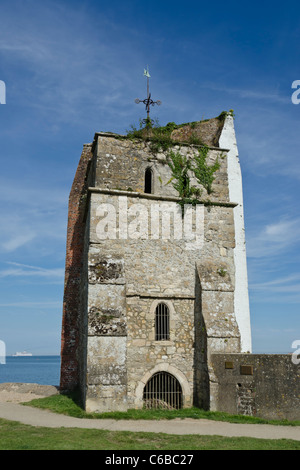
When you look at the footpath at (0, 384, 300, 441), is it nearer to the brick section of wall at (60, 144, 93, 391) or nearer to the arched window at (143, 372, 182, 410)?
the arched window at (143, 372, 182, 410)

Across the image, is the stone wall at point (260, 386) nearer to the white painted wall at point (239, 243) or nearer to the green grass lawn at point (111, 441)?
the green grass lawn at point (111, 441)

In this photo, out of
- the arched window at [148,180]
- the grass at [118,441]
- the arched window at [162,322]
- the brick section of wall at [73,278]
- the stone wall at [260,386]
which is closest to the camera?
the grass at [118,441]

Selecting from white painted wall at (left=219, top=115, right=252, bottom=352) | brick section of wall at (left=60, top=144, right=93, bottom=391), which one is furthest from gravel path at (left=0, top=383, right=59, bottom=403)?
white painted wall at (left=219, top=115, right=252, bottom=352)

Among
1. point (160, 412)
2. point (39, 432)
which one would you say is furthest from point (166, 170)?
point (39, 432)

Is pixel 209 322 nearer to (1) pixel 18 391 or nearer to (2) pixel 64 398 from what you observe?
(2) pixel 64 398

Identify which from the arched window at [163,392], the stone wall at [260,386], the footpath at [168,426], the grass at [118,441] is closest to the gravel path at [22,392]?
the footpath at [168,426]

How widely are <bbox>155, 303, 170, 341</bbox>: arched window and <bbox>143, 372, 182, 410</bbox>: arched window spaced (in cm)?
117

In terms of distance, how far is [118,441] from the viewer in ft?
26.1

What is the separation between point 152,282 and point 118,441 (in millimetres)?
5826

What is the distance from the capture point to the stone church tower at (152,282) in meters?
11.5

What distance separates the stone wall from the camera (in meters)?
10.5

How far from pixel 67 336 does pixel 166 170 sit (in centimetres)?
840

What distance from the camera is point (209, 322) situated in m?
12.4

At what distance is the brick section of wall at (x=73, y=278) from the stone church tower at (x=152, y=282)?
3.07m
